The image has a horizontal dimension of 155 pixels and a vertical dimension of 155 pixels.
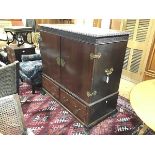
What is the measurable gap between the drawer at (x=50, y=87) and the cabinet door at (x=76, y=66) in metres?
0.37

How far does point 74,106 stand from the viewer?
106 inches

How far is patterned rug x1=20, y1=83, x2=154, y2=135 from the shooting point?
2.58 m

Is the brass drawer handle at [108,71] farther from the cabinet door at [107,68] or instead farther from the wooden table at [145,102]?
the wooden table at [145,102]

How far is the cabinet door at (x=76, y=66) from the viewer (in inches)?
87.7

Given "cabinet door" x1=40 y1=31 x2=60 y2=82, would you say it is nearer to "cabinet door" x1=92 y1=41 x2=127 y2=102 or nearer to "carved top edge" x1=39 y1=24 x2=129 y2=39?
"carved top edge" x1=39 y1=24 x2=129 y2=39

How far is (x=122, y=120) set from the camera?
2.88 m

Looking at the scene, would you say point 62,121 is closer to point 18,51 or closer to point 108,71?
point 108,71

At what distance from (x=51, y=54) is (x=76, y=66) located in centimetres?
74

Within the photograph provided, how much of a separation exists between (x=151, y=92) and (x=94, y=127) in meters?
1.14

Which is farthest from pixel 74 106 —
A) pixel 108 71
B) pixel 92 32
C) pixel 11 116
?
pixel 11 116

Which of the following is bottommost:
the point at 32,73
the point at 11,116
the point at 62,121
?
the point at 62,121
